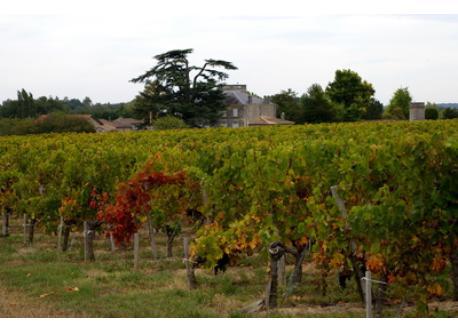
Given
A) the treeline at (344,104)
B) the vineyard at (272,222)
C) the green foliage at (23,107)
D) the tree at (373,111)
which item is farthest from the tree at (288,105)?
the vineyard at (272,222)

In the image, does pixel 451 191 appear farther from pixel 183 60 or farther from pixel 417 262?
pixel 183 60

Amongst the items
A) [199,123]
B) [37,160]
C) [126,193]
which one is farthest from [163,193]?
[199,123]

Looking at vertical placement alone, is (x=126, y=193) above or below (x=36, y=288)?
above

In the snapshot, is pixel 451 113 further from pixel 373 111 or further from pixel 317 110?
pixel 373 111

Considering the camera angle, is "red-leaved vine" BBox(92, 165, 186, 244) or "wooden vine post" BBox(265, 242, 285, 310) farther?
"red-leaved vine" BBox(92, 165, 186, 244)

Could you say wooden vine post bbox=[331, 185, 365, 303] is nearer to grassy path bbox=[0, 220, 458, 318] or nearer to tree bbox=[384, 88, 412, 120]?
grassy path bbox=[0, 220, 458, 318]

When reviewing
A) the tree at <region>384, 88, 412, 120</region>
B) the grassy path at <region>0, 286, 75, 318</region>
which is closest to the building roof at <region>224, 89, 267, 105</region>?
the tree at <region>384, 88, 412, 120</region>

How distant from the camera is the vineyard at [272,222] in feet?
25.0

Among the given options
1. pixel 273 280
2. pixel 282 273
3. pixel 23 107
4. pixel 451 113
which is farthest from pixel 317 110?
pixel 273 280

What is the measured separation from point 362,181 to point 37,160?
9.13m

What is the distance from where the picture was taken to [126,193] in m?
11.7

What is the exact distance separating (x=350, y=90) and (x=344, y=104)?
2.28 metres

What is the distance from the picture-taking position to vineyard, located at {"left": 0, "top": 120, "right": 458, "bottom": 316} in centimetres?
762

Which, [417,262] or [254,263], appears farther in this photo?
[254,263]
